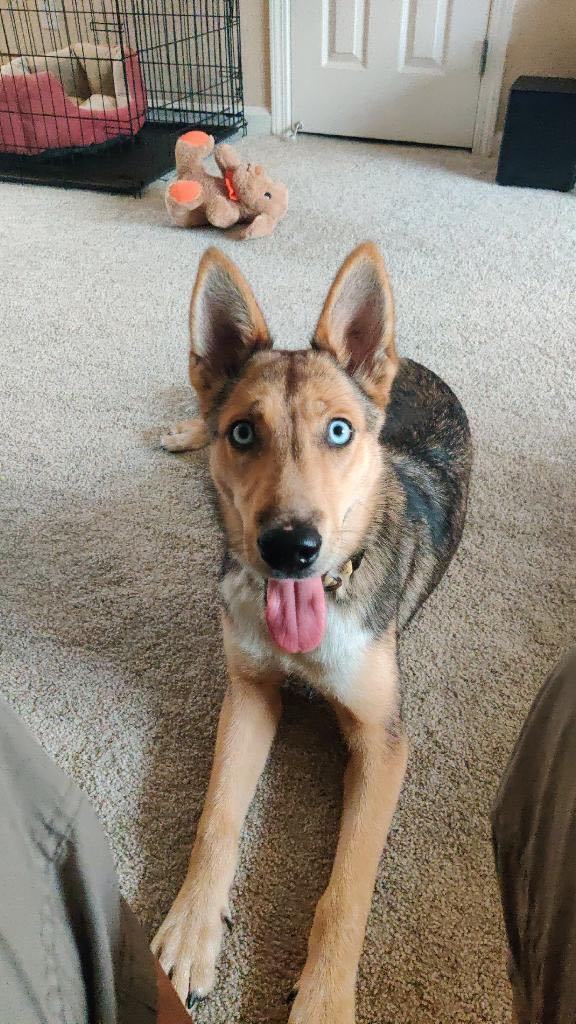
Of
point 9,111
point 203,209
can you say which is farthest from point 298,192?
point 9,111

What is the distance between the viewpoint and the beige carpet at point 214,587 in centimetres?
129

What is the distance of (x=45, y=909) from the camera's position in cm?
63

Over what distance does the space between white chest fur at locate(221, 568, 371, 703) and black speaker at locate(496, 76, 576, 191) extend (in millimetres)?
3977

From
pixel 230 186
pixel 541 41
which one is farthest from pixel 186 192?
pixel 541 41

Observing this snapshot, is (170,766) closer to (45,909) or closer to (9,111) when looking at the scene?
(45,909)

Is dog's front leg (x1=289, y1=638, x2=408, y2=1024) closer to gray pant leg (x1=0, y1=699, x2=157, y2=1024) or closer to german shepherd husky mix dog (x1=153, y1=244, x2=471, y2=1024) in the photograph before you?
german shepherd husky mix dog (x1=153, y1=244, x2=471, y2=1024)

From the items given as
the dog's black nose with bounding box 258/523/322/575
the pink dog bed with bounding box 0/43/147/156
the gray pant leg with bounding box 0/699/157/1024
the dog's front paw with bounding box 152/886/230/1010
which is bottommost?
the dog's front paw with bounding box 152/886/230/1010

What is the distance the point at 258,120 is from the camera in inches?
221

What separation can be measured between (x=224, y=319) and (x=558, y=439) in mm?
1460

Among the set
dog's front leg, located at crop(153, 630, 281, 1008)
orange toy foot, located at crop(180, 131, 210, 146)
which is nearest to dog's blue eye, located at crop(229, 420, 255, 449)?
dog's front leg, located at crop(153, 630, 281, 1008)

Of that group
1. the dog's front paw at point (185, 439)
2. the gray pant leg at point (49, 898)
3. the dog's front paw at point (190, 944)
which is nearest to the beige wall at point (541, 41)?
the dog's front paw at point (185, 439)

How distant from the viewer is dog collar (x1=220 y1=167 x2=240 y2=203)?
12.6 ft

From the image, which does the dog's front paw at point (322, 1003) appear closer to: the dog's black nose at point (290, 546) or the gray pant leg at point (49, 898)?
the gray pant leg at point (49, 898)

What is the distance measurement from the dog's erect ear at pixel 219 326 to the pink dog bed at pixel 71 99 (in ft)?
13.3
